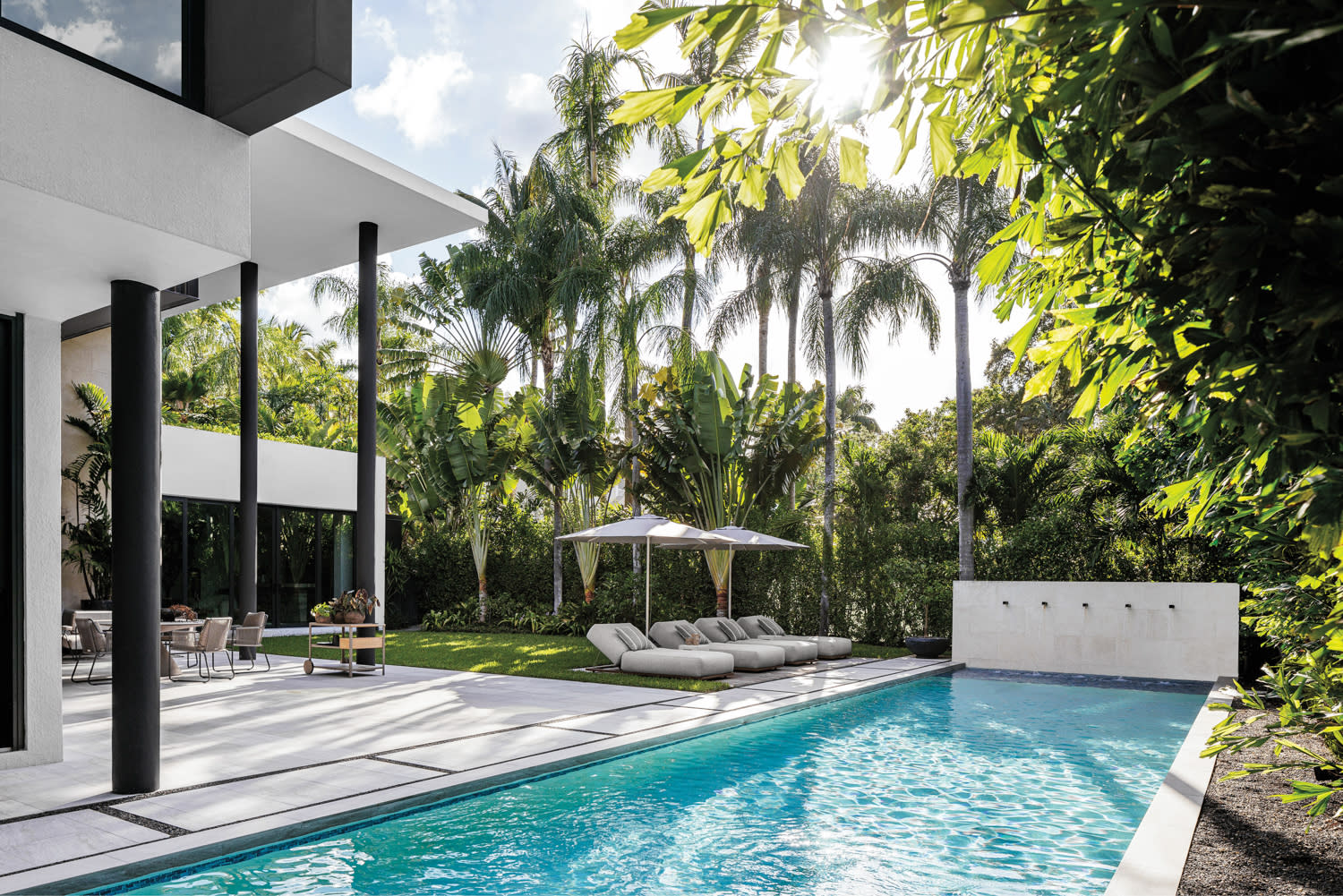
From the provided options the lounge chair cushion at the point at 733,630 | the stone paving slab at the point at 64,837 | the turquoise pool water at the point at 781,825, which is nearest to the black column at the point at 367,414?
the lounge chair cushion at the point at 733,630

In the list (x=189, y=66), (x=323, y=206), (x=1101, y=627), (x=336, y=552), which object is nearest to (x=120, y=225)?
(x=189, y=66)

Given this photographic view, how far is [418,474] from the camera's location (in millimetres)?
23703

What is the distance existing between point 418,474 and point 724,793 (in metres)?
17.6

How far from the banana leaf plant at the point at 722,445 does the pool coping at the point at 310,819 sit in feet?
30.5

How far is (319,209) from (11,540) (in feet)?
24.5

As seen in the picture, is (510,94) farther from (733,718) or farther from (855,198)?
(733,718)

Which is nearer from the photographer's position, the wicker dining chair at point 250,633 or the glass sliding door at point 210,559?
the wicker dining chair at point 250,633

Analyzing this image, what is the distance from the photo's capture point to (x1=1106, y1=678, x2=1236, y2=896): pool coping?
466cm

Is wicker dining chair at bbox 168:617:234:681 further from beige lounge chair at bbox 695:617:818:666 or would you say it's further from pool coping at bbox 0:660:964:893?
beige lounge chair at bbox 695:617:818:666

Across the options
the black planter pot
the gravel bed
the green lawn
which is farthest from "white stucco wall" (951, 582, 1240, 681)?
the gravel bed

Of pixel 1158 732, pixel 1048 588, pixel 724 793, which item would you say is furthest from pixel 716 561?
pixel 724 793

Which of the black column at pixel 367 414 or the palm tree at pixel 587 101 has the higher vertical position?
the palm tree at pixel 587 101

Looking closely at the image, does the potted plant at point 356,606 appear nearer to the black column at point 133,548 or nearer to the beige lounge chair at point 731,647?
the beige lounge chair at point 731,647

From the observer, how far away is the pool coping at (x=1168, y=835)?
4.66 meters
